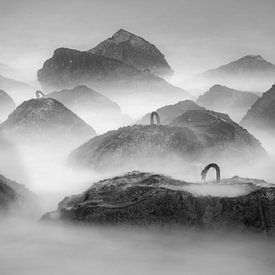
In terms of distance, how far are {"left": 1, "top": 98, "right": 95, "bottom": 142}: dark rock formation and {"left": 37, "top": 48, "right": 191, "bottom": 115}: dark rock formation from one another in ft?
27.2

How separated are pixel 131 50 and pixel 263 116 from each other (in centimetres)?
1316

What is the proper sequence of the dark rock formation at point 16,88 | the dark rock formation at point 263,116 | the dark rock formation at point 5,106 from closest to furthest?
1. the dark rock formation at point 263,116
2. the dark rock formation at point 5,106
3. the dark rock formation at point 16,88

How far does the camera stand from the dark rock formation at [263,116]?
17.6 m

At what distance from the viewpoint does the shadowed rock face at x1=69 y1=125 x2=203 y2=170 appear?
38.6 ft

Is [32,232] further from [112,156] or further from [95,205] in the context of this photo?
[112,156]

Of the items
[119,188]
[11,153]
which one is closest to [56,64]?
[11,153]

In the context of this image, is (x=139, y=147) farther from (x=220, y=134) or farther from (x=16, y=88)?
(x=16, y=88)

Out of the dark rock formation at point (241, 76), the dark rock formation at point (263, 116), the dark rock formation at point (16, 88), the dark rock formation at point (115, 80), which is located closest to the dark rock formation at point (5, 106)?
the dark rock formation at point (16, 88)

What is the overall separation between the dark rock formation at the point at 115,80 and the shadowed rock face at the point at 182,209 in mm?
16613

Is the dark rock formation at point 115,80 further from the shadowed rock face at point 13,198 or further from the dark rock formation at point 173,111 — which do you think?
the shadowed rock face at point 13,198

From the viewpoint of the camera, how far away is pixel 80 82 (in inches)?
998

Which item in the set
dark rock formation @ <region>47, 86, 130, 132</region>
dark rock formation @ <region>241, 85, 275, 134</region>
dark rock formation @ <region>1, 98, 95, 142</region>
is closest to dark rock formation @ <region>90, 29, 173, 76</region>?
dark rock formation @ <region>47, 86, 130, 132</region>

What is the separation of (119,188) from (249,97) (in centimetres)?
1745

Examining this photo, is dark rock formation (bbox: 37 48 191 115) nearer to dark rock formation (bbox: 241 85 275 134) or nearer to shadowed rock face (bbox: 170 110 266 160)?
dark rock formation (bbox: 241 85 275 134)
